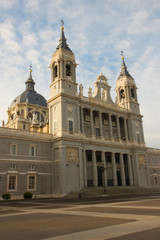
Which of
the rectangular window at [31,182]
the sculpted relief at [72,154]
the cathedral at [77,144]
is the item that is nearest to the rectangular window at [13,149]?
the cathedral at [77,144]

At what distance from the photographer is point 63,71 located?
157 feet

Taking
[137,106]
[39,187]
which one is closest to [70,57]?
[137,106]

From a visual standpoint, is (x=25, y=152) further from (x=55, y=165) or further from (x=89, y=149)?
(x=89, y=149)

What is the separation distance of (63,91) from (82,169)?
15.9 meters

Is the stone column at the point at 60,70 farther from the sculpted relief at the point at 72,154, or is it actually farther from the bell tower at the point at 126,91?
the bell tower at the point at 126,91

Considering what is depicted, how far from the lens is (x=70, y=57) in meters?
50.1

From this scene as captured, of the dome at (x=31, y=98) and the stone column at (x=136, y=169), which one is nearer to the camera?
the stone column at (x=136, y=169)

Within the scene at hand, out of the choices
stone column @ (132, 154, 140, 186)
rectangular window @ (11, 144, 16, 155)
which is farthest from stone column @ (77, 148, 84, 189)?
stone column @ (132, 154, 140, 186)

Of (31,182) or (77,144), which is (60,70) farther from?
(31,182)

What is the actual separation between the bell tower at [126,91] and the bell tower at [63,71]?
56.7 ft

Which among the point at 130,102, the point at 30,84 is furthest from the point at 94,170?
the point at 30,84

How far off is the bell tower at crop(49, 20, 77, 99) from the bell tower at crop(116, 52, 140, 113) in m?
17.3

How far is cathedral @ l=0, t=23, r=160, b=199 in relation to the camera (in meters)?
39.8

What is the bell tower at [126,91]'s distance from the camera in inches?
2339
